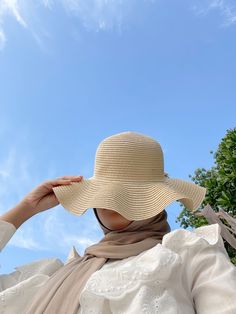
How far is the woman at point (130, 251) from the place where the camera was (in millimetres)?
1516

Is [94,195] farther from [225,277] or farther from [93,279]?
[225,277]

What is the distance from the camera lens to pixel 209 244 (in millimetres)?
1639

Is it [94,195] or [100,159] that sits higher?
[100,159]

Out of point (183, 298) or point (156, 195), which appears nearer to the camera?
point (183, 298)

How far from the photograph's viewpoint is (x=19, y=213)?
6.94 feet

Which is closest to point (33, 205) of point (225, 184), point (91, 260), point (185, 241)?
point (91, 260)

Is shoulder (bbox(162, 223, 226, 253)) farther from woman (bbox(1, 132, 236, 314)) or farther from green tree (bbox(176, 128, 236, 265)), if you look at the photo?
green tree (bbox(176, 128, 236, 265))

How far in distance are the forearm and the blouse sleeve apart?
77 centimetres

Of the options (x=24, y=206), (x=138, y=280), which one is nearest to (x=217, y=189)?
(x=24, y=206)

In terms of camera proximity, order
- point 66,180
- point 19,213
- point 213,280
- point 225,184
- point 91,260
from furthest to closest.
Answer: point 225,184 → point 19,213 → point 66,180 → point 91,260 → point 213,280

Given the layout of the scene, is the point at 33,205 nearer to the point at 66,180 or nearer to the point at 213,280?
the point at 66,180

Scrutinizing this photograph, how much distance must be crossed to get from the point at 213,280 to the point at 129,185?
1.50ft

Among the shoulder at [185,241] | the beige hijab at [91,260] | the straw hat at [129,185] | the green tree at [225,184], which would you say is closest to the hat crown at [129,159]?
the straw hat at [129,185]

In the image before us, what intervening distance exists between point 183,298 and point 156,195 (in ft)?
1.26
